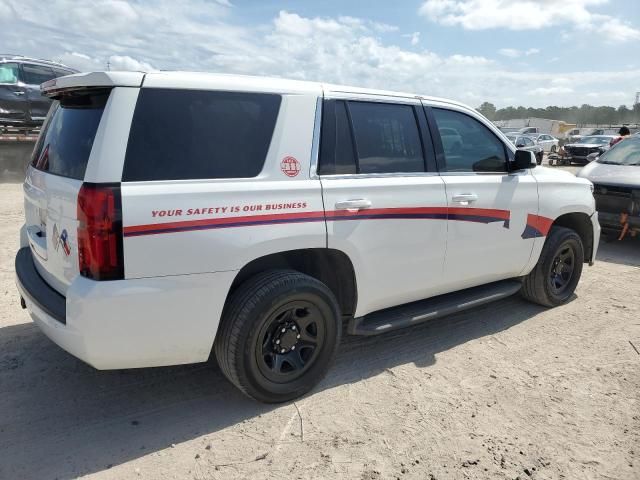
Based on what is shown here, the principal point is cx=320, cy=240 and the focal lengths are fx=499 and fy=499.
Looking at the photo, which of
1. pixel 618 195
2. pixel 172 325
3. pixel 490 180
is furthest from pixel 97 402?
pixel 618 195

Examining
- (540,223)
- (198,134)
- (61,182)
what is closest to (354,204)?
(198,134)

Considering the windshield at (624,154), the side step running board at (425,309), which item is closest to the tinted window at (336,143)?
the side step running board at (425,309)

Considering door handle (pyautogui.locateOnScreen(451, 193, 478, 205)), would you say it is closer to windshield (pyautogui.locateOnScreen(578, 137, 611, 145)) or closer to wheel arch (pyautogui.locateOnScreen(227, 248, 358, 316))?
wheel arch (pyautogui.locateOnScreen(227, 248, 358, 316))

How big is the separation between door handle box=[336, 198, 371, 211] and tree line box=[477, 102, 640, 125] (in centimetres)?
9211

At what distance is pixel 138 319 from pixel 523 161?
3.25 meters

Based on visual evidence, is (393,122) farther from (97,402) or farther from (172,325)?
(97,402)

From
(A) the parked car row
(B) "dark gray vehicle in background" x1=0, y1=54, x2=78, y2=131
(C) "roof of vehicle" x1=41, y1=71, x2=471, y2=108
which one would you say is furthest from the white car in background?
(C) "roof of vehicle" x1=41, y1=71, x2=471, y2=108

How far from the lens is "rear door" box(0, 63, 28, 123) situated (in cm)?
1221

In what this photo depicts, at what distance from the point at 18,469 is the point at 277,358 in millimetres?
1433

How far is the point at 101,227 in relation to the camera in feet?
7.82

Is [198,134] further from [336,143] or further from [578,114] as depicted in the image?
[578,114]

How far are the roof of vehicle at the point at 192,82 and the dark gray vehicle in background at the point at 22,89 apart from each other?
11.2 meters

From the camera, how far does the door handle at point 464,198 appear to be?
372 centimetres

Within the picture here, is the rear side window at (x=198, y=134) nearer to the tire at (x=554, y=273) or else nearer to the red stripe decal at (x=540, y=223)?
the red stripe decal at (x=540, y=223)
